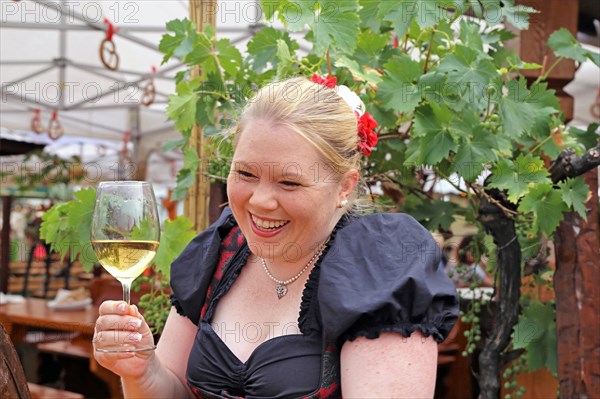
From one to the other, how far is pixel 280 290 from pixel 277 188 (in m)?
0.29

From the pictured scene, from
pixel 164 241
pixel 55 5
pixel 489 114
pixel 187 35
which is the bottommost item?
pixel 164 241

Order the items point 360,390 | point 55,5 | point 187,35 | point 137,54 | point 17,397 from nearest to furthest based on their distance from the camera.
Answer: point 17,397, point 360,390, point 187,35, point 55,5, point 137,54

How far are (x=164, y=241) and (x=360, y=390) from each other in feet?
3.33

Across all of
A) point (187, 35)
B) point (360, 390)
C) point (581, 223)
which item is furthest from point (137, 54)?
point (360, 390)

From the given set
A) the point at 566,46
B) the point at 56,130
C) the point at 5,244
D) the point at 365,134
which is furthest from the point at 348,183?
the point at 56,130

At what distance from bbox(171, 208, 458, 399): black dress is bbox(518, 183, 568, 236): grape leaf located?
1.89 feet

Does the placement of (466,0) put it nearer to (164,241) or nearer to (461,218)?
(461,218)

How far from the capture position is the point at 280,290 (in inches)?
61.9

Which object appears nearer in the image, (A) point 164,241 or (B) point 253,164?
(B) point 253,164

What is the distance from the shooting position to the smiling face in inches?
54.3

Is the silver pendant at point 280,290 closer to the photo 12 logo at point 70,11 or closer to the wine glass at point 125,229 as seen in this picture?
the wine glass at point 125,229

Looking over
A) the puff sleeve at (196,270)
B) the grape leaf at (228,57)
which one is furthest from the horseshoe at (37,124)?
the puff sleeve at (196,270)

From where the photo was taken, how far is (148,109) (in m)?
9.88

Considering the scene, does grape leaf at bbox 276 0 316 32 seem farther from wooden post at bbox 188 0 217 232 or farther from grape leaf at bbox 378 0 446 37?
wooden post at bbox 188 0 217 232
